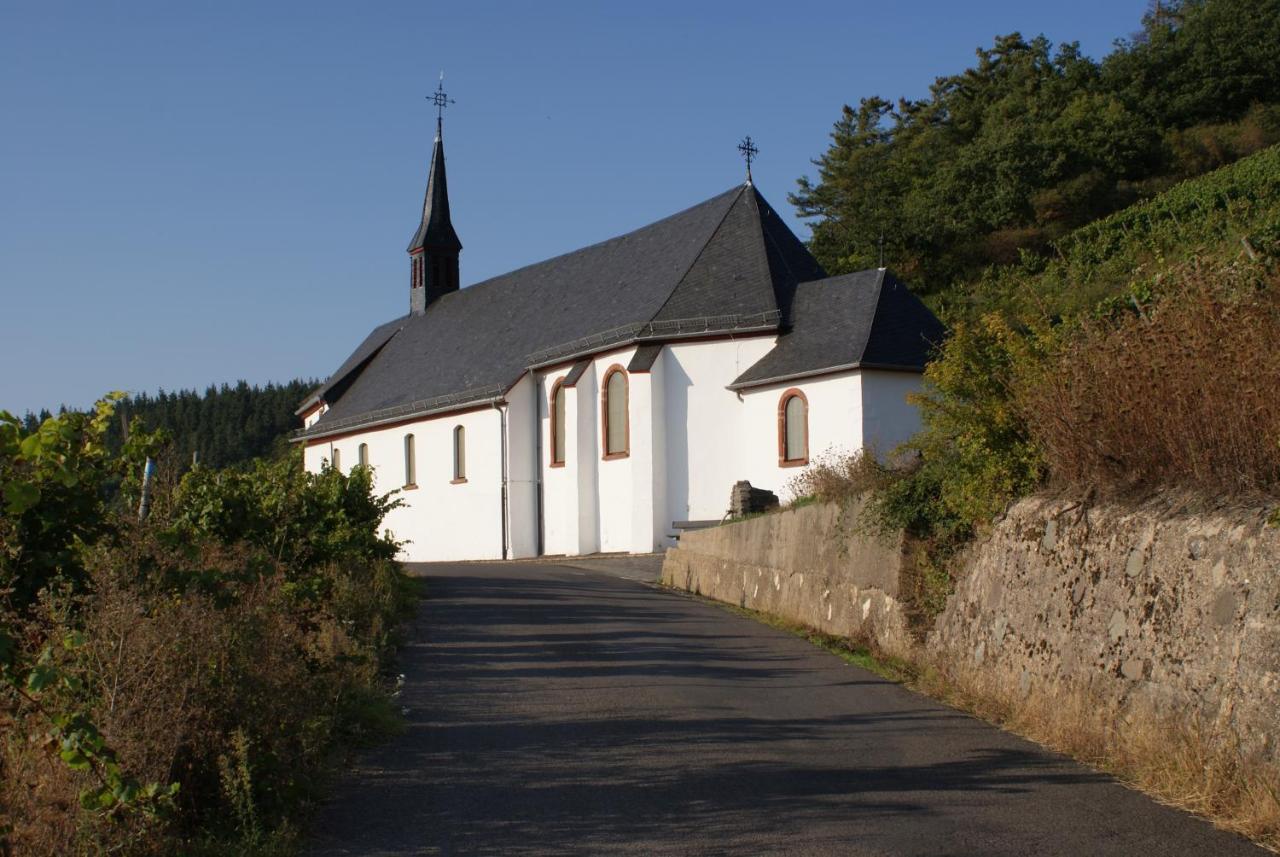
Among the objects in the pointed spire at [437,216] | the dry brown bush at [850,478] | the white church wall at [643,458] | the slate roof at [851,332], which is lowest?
the dry brown bush at [850,478]

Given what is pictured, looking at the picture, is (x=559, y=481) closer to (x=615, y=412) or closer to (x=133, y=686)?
(x=615, y=412)

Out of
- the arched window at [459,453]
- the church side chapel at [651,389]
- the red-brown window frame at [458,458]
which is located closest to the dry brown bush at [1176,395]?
the church side chapel at [651,389]

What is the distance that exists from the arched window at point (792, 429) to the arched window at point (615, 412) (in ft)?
14.2

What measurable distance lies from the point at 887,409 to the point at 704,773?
1959 centimetres

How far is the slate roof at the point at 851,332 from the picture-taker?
1047 inches

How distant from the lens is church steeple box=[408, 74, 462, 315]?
160ft

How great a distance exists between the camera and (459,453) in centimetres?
3772

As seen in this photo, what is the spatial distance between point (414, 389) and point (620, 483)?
12905 millimetres

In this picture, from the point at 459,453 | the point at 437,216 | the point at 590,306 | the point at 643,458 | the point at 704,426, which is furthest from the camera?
the point at 437,216

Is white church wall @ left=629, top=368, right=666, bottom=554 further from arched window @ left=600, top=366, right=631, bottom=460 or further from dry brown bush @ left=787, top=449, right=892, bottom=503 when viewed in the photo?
dry brown bush @ left=787, top=449, right=892, bottom=503

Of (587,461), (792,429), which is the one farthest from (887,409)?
(587,461)

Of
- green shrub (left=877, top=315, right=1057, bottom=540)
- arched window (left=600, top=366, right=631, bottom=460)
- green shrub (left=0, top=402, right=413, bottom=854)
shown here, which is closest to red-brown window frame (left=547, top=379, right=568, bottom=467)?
arched window (left=600, top=366, right=631, bottom=460)

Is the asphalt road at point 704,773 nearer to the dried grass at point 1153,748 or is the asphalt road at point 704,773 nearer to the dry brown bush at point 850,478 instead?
the dried grass at point 1153,748

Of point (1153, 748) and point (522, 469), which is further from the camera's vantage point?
point (522, 469)
